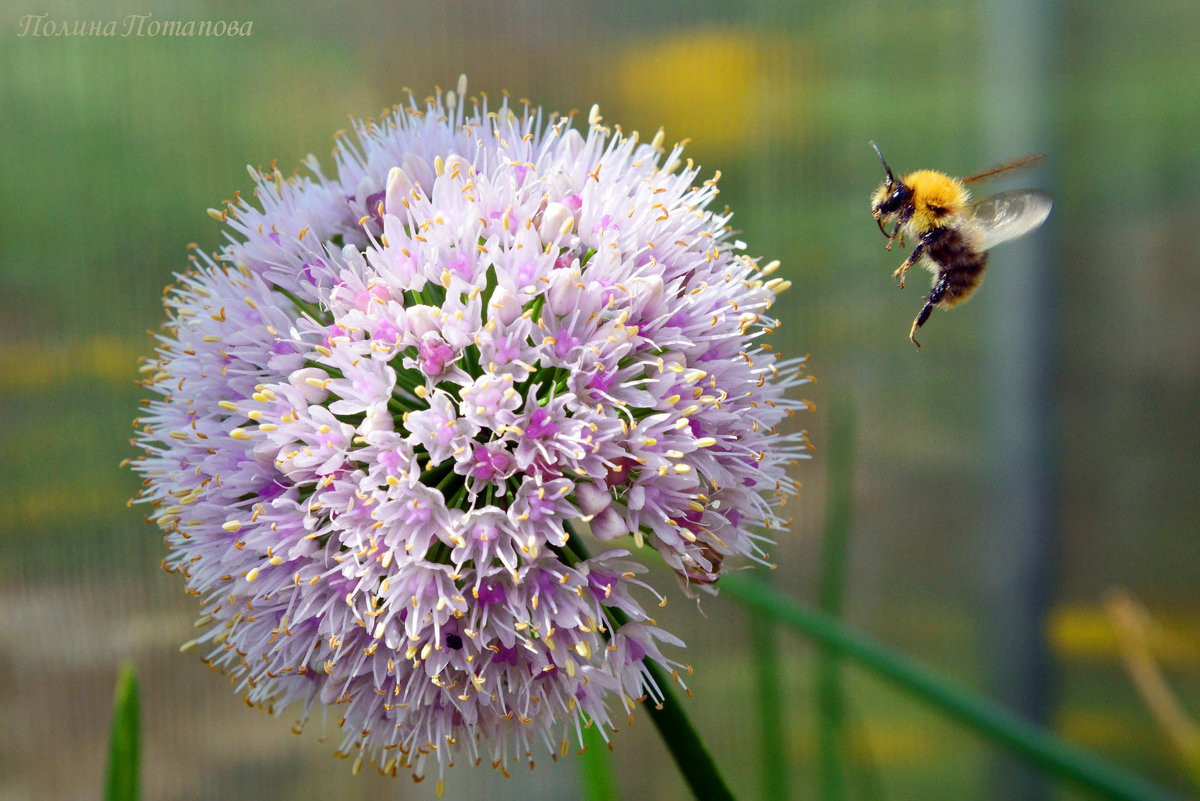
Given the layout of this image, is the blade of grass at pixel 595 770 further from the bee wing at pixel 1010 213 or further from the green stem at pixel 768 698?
the bee wing at pixel 1010 213

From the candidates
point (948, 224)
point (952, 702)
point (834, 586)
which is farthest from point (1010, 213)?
point (834, 586)

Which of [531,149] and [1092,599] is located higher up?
[531,149]

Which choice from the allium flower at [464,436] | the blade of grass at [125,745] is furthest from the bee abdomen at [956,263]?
the blade of grass at [125,745]

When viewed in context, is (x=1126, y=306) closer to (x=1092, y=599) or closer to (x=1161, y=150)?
(x=1161, y=150)

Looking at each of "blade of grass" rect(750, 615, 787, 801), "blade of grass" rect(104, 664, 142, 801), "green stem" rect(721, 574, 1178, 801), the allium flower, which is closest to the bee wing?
the allium flower

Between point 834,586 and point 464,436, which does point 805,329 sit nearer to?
point 834,586

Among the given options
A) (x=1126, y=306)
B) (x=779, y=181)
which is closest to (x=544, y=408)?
(x=779, y=181)
